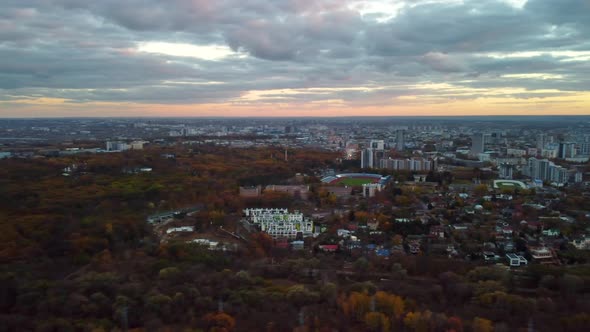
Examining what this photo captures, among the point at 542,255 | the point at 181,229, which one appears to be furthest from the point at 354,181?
the point at 542,255

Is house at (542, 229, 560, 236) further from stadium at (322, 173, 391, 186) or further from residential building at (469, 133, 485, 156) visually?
residential building at (469, 133, 485, 156)

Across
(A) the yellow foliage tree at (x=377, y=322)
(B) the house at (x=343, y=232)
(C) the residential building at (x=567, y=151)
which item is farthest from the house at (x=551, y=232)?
(C) the residential building at (x=567, y=151)

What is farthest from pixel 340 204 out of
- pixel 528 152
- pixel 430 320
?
pixel 528 152

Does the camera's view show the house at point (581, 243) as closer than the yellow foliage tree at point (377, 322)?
No

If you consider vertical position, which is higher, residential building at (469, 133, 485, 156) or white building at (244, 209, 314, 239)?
residential building at (469, 133, 485, 156)

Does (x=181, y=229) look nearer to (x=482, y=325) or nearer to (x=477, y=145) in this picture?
(x=482, y=325)

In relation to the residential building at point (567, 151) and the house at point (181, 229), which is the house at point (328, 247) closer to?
the house at point (181, 229)

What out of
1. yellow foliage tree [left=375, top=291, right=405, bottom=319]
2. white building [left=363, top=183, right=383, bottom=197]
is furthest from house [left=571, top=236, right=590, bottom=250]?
white building [left=363, top=183, right=383, bottom=197]

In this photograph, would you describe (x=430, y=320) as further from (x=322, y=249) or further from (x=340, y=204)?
(x=340, y=204)
